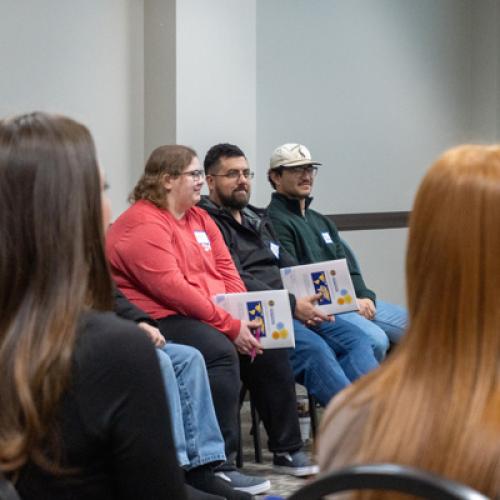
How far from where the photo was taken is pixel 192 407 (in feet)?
11.9

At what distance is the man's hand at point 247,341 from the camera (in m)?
4.05

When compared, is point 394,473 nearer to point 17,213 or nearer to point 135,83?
point 17,213

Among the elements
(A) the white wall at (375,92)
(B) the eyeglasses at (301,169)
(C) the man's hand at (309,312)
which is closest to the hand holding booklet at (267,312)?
(C) the man's hand at (309,312)

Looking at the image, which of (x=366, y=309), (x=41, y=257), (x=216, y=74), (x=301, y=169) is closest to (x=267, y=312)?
(x=366, y=309)

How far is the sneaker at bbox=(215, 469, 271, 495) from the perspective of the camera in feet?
12.6

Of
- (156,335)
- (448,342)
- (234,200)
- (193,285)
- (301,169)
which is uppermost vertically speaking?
(448,342)

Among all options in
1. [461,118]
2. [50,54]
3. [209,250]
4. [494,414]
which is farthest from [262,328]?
[461,118]

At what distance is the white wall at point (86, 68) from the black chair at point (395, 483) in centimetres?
402

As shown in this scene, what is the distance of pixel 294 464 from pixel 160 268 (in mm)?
1028

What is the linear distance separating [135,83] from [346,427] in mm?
4307

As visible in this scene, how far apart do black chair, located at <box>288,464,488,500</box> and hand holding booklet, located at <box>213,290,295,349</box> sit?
3.18 meters

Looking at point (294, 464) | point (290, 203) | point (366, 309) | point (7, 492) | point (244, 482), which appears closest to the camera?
point (7, 492)

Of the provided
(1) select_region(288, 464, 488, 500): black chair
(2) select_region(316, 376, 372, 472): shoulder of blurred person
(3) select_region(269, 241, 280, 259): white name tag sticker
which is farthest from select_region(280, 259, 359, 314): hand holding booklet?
(1) select_region(288, 464, 488, 500): black chair

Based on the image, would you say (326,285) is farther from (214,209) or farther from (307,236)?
(214,209)
